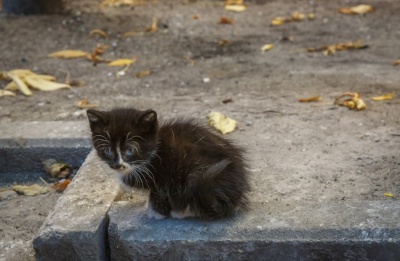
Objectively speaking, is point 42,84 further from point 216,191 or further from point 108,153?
point 216,191

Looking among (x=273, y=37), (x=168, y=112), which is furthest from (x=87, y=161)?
(x=273, y=37)

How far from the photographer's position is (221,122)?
5.72 metres

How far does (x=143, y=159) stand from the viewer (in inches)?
158

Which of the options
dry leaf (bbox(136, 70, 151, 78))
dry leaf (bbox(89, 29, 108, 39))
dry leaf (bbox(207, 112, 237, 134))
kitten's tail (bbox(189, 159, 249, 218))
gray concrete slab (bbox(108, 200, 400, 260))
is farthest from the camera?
dry leaf (bbox(89, 29, 108, 39))

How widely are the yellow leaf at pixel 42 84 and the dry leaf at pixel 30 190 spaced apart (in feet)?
6.41

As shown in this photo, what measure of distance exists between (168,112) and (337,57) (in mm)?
2559

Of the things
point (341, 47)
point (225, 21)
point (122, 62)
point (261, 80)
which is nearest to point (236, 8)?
point (225, 21)

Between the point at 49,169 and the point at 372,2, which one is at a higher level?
the point at 49,169

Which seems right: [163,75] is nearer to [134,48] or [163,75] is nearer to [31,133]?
[134,48]

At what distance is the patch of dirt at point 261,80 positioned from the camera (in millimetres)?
4848

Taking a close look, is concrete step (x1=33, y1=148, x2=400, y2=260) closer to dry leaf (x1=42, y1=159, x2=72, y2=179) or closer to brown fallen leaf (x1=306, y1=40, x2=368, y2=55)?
dry leaf (x1=42, y1=159, x2=72, y2=179)

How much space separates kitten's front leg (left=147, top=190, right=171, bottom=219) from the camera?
406cm

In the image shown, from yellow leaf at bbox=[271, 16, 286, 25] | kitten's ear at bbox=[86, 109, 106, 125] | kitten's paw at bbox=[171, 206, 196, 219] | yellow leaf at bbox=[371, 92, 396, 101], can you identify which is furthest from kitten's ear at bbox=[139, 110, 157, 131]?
yellow leaf at bbox=[271, 16, 286, 25]

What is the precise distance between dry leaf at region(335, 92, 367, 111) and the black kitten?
216 centimetres
